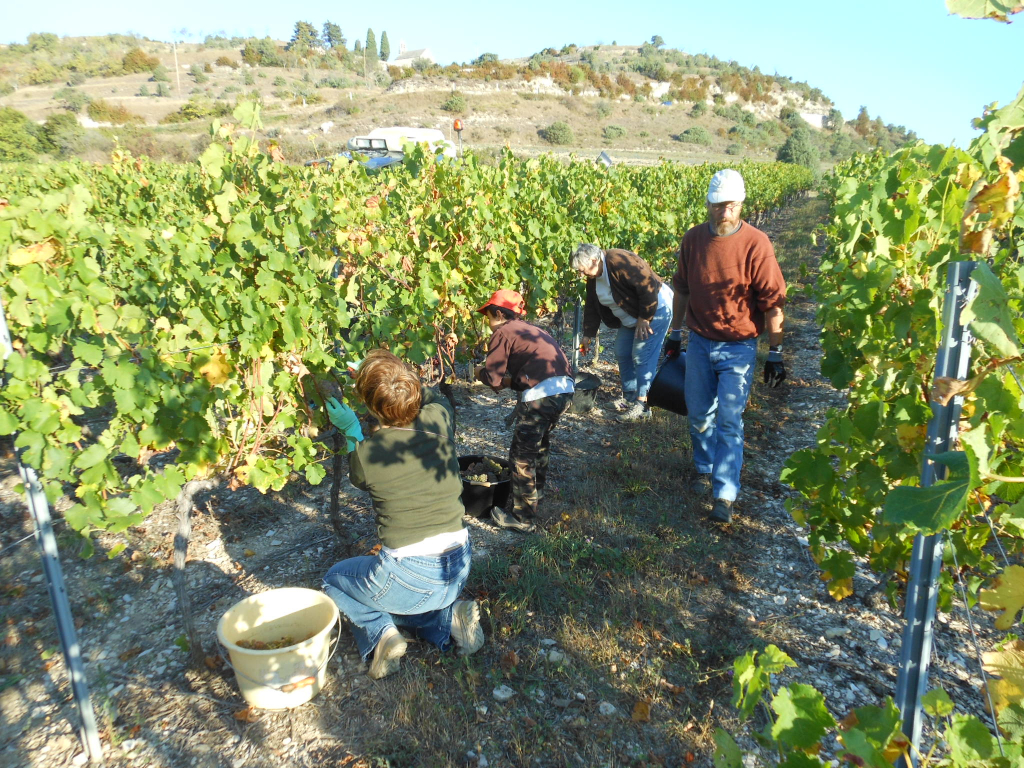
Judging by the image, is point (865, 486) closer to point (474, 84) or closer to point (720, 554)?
point (720, 554)

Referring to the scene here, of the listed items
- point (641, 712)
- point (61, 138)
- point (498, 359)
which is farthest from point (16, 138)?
point (641, 712)

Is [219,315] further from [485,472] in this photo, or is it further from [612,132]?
[612,132]

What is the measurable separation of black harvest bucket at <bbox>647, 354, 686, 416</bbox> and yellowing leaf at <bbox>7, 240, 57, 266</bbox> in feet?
10.6

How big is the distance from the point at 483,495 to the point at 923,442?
2.23 meters

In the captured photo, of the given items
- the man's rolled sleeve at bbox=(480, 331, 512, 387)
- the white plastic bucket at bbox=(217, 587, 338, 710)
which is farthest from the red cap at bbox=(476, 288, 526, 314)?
the white plastic bucket at bbox=(217, 587, 338, 710)

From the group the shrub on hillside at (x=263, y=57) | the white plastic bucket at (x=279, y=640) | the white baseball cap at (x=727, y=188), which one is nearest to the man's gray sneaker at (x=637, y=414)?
the white baseball cap at (x=727, y=188)

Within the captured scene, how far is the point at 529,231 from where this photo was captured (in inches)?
229

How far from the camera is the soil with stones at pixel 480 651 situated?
234 centimetres

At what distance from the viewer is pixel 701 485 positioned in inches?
156

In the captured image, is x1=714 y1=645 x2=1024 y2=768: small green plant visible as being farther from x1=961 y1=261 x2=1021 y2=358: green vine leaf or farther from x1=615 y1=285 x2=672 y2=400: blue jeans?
x1=615 y1=285 x2=672 y2=400: blue jeans

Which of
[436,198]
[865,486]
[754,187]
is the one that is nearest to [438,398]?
[865,486]

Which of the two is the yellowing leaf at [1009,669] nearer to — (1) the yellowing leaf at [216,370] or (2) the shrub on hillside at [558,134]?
(1) the yellowing leaf at [216,370]

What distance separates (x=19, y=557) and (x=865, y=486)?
164 inches

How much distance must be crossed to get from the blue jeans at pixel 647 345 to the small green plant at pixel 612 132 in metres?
40.9
